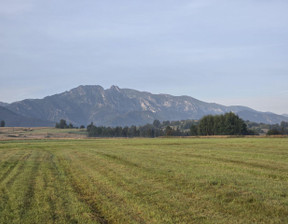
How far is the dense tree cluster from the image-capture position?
142 meters

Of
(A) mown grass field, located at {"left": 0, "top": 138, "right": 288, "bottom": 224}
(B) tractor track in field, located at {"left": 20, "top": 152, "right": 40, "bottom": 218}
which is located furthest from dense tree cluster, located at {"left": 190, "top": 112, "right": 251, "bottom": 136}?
(B) tractor track in field, located at {"left": 20, "top": 152, "right": 40, "bottom": 218}

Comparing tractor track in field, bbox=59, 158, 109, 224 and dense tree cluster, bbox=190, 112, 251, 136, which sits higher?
dense tree cluster, bbox=190, 112, 251, 136

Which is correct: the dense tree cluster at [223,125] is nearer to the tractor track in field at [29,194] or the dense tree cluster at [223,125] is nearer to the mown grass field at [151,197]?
the mown grass field at [151,197]

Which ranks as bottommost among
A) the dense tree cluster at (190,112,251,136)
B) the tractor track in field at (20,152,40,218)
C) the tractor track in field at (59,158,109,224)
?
the tractor track in field at (20,152,40,218)

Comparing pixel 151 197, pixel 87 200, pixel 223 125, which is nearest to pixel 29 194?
pixel 87 200

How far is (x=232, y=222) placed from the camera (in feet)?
36.9

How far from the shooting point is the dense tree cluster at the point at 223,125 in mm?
141625

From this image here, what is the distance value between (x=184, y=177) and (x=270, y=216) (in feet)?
27.4

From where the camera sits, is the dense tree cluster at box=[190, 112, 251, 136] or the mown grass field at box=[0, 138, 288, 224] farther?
the dense tree cluster at box=[190, 112, 251, 136]

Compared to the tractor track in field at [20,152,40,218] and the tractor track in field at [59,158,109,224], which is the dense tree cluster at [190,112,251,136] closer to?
the tractor track in field at [59,158,109,224]

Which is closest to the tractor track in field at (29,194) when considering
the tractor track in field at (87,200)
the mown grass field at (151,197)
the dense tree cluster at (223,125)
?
the mown grass field at (151,197)

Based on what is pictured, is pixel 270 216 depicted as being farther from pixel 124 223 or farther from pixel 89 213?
pixel 89 213

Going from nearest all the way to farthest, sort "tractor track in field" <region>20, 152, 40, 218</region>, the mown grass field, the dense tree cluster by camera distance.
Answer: the mown grass field
"tractor track in field" <region>20, 152, 40, 218</region>
the dense tree cluster

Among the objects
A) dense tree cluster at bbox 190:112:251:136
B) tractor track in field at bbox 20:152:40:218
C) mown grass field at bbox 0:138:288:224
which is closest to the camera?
mown grass field at bbox 0:138:288:224
